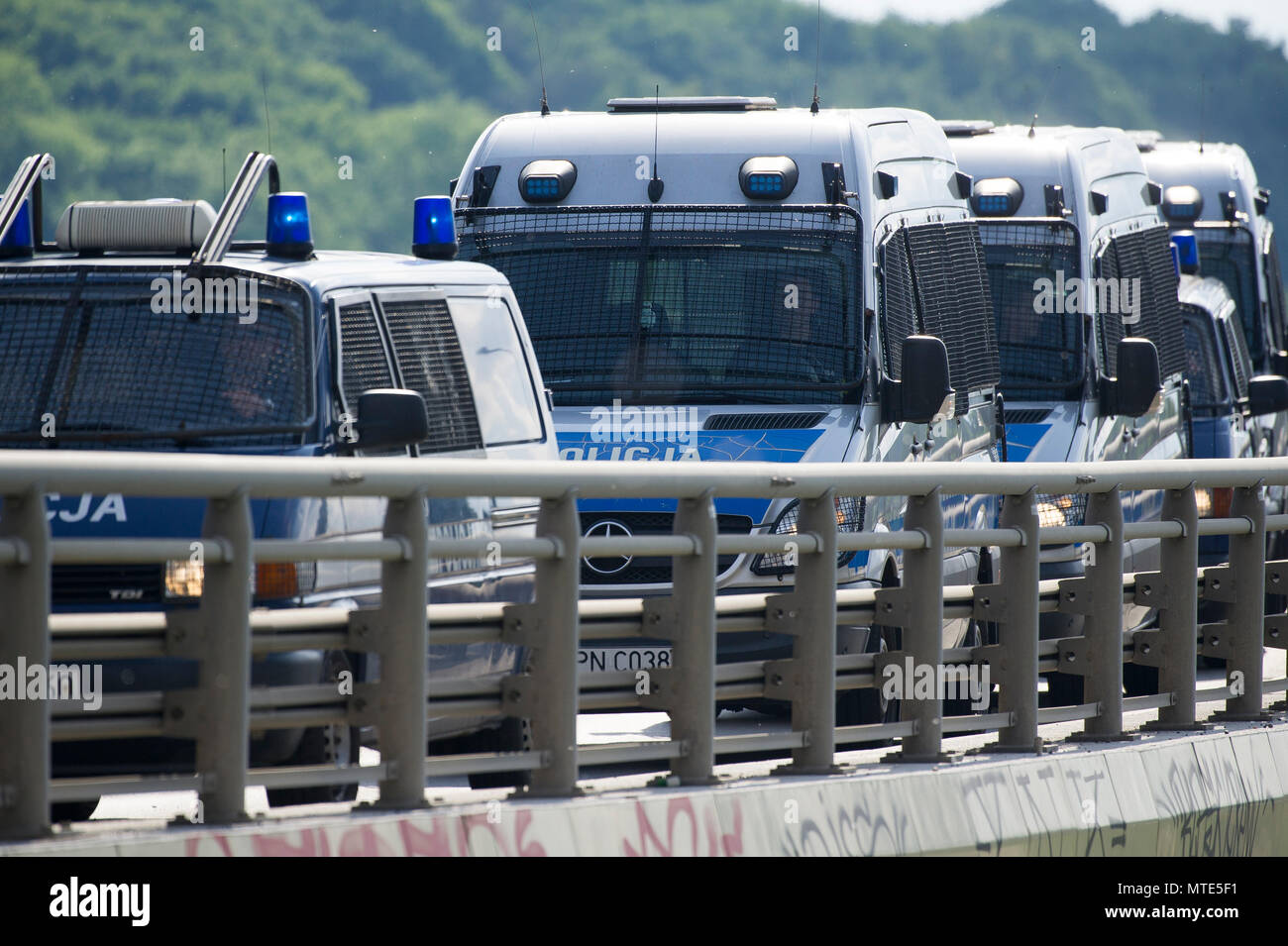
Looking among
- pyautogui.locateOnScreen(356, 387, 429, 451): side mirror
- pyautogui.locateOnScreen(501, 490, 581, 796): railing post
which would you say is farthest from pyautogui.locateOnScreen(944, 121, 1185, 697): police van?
pyautogui.locateOnScreen(501, 490, 581, 796): railing post

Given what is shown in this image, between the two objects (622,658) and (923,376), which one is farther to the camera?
(923,376)

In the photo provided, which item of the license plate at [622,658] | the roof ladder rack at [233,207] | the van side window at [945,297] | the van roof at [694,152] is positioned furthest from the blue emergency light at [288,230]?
the van side window at [945,297]

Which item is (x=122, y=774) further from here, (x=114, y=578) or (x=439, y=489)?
(x=439, y=489)

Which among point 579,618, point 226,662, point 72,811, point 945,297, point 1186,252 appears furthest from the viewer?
point 1186,252

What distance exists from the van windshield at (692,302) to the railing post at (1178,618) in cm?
246

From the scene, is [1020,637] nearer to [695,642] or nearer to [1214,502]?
[695,642]

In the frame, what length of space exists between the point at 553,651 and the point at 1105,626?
2.44 metres

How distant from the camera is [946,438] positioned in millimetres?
10891

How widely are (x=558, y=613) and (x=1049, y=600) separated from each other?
8.05 feet

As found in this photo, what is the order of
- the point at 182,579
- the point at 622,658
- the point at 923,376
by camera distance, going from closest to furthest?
the point at 182,579, the point at 622,658, the point at 923,376

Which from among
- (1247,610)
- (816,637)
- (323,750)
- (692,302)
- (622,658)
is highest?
(692,302)

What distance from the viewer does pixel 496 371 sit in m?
8.30

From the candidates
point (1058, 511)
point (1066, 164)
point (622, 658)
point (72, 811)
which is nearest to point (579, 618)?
point (72, 811)

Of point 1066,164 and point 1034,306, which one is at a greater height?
point 1066,164
